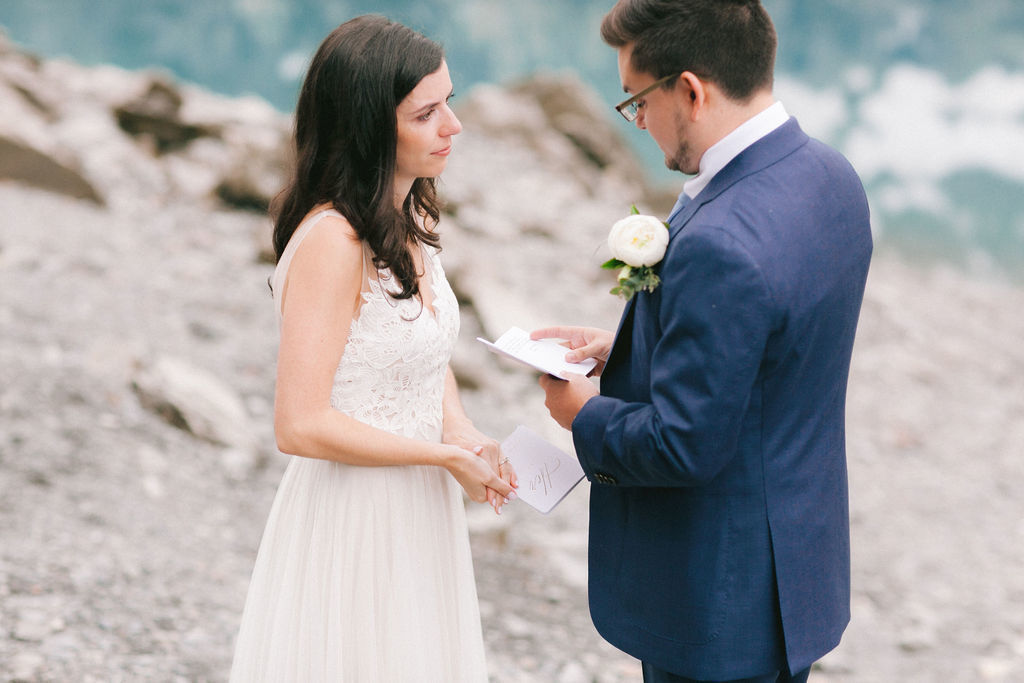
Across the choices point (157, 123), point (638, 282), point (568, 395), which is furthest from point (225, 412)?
point (157, 123)

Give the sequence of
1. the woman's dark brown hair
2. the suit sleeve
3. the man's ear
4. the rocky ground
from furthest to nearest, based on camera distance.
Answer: the rocky ground, the woman's dark brown hair, the man's ear, the suit sleeve

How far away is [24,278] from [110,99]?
4.25 meters

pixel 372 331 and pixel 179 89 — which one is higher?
pixel 179 89

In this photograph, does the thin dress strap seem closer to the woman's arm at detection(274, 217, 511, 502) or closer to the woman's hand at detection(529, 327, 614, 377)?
the woman's arm at detection(274, 217, 511, 502)

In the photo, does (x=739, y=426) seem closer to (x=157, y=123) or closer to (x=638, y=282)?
(x=638, y=282)

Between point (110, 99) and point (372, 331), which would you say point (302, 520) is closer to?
point (372, 331)

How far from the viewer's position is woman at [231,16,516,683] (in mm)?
1896

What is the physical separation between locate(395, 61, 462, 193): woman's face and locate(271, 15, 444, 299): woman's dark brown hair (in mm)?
27

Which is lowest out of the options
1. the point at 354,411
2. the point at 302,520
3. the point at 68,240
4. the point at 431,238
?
the point at 302,520

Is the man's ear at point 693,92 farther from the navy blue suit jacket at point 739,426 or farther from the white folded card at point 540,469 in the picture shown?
the white folded card at point 540,469

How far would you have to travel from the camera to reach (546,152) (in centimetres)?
1189

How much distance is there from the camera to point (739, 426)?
1.62 metres

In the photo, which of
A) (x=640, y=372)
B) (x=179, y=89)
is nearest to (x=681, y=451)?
(x=640, y=372)

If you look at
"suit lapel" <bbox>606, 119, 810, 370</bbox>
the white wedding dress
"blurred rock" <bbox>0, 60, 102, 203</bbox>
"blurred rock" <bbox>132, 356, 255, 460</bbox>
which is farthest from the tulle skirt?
"blurred rock" <bbox>0, 60, 102, 203</bbox>
